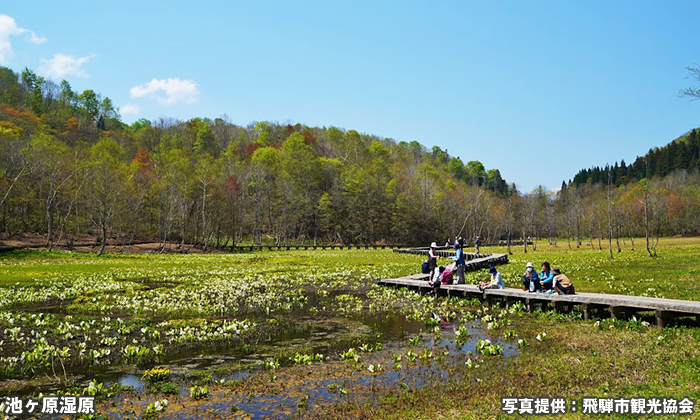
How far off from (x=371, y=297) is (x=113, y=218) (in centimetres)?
6016

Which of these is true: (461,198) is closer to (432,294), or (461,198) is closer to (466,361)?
(432,294)

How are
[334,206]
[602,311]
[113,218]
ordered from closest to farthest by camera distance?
[602,311] → [113,218] → [334,206]

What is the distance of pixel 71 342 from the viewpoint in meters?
13.9

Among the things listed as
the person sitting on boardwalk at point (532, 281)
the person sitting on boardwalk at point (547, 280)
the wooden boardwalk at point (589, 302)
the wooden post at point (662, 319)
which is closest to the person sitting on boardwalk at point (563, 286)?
the wooden boardwalk at point (589, 302)

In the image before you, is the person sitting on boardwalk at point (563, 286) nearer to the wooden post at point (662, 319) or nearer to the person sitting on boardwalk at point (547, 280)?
the person sitting on boardwalk at point (547, 280)

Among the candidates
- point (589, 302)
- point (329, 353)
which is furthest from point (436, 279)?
point (329, 353)

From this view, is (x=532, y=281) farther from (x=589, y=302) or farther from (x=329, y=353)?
(x=329, y=353)

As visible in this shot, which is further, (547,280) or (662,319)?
(547,280)

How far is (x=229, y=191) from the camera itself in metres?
92.4

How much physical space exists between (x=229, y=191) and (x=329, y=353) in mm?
83445

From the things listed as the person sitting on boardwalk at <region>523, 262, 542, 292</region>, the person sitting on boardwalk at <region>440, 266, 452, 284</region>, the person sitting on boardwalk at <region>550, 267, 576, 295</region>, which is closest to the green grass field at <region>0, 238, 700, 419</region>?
the person sitting on boardwalk at <region>550, 267, 576, 295</region>

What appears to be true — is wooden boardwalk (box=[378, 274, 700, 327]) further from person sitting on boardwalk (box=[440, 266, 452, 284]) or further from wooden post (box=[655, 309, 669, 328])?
person sitting on boardwalk (box=[440, 266, 452, 284])

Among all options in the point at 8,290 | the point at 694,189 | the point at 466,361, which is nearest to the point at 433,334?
the point at 466,361

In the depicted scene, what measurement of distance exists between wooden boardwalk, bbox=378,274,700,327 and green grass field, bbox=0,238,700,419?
2.00ft
